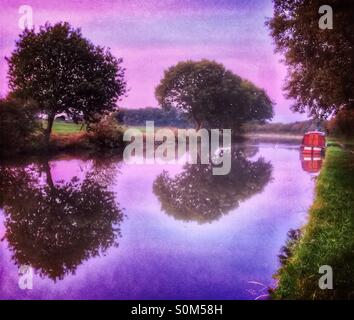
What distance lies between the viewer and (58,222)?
759cm

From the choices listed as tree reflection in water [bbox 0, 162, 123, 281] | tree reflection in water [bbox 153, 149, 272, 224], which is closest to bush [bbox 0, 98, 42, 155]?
tree reflection in water [bbox 0, 162, 123, 281]

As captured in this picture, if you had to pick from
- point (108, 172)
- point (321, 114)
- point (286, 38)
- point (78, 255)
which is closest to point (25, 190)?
point (108, 172)

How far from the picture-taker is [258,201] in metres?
9.93

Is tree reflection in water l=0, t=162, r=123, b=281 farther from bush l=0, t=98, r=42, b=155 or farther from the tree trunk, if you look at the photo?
bush l=0, t=98, r=42, b=155

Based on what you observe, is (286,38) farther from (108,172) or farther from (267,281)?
(267,281)

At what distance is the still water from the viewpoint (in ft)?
16.7

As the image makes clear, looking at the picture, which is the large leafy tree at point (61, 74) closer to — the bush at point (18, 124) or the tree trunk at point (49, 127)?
the tree trunk at point (49, 127)

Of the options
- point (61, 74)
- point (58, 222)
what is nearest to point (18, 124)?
point (61, 74)

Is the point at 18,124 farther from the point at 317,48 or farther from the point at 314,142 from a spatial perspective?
the point at 314,142

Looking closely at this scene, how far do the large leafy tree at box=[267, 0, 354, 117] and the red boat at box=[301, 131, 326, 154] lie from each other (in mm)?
3883

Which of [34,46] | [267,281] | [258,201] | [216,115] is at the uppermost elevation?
[34,46]

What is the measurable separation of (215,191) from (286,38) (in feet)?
25.2

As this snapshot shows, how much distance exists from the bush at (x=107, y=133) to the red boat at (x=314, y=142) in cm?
1060

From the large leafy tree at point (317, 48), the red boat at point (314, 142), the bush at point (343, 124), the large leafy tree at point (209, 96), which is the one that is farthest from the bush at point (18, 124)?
the red boat at point (314, 142)
